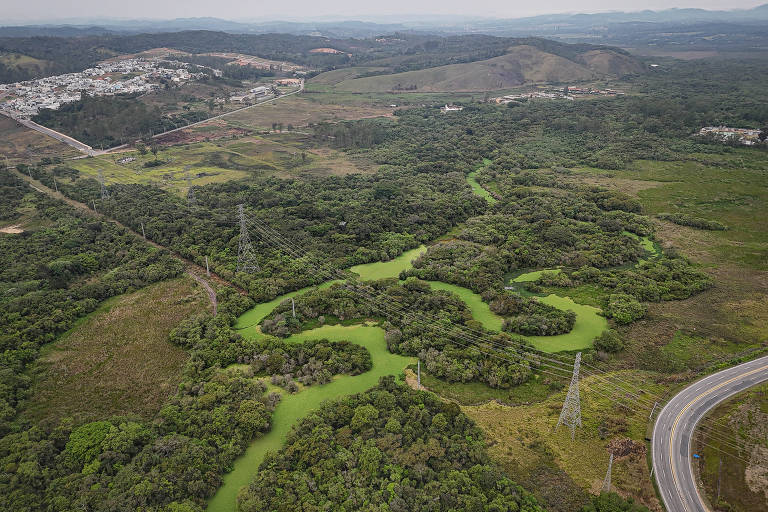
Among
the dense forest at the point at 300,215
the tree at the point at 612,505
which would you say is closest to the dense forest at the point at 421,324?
the dense forest at the point at 300,215

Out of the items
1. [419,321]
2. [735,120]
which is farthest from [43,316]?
[735,120]

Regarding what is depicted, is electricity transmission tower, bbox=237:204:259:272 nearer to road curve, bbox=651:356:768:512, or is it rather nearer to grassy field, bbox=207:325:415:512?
grassy field, bbox=207:325:415:512

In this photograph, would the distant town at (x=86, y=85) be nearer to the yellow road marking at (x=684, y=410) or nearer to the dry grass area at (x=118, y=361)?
the dry grass area at (x=118, y=361)

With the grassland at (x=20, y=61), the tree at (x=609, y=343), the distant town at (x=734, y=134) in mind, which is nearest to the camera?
the tree at (x=609, y=343)

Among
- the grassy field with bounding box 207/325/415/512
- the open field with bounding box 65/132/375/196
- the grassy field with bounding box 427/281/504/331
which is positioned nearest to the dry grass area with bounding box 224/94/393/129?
the open field with bounding box 65/132/375/196

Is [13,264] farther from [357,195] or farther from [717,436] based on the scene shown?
[717,436]

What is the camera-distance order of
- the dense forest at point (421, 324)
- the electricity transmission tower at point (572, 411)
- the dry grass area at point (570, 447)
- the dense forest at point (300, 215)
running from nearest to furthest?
the dry grass area at point (570, 447)
the electricity transmission tower at point (572, 411)
the dense forest at point (421, 324)
the dense forest at point (300, 215)

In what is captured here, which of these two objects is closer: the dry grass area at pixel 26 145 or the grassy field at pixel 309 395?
the grassy field at pixel 309 395

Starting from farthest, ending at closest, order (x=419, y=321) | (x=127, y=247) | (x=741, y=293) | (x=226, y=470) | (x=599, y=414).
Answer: (x=127, y=247) < (x=741, y=293) < (x=419, y=321) < (x=599, y=414) < (x=226, y=470)
